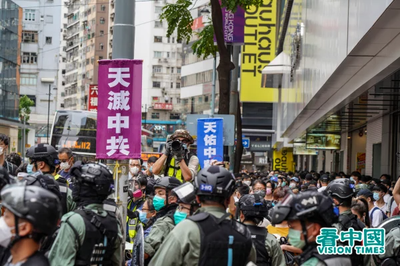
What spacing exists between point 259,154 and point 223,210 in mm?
82479

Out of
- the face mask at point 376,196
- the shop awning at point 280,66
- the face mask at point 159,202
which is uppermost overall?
the shop awning at point 280,66

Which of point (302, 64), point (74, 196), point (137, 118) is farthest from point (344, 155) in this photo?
point (74, 196)

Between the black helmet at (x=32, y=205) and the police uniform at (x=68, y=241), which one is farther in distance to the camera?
the police uniform at (x=68, y=241)

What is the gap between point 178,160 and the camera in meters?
9.25

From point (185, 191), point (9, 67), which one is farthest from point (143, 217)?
point (9, 67)

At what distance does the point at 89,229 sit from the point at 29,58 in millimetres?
108954

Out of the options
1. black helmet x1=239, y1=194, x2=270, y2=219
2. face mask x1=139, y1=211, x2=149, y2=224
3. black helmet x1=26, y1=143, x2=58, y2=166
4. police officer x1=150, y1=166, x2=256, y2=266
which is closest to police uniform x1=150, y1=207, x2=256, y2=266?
police officer x1=150, y1=166, x2=256, y2=266

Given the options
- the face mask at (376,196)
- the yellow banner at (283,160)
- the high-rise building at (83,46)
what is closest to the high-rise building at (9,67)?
the yellow banner at (283,160)

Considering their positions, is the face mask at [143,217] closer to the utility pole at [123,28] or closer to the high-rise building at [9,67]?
the utility pole at [123,28]

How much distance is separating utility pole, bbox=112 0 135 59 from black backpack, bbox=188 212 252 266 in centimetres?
390

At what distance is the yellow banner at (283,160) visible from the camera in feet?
167

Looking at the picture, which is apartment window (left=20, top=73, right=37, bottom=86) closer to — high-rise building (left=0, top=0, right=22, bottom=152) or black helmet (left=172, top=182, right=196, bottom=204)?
high-rise building (left=0, top=0, right=22, bottom=152)

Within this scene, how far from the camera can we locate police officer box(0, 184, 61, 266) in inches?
166

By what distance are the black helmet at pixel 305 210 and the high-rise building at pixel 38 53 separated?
107m
